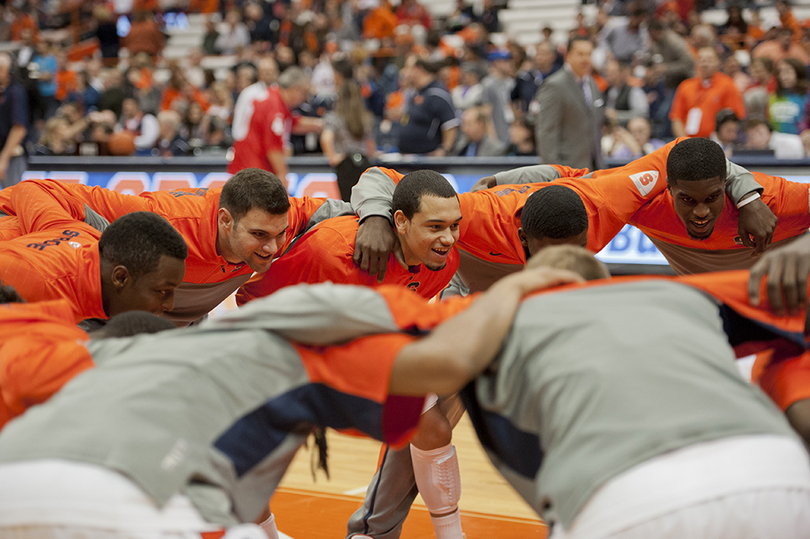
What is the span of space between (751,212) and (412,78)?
25.3 feet

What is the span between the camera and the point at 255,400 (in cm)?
194

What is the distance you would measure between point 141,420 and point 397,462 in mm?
1737

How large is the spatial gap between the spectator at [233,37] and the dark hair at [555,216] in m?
13.5

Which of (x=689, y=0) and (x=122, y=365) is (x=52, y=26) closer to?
(x=689, y=0)

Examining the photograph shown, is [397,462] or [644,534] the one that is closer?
[644,534]

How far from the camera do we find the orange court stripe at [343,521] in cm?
377

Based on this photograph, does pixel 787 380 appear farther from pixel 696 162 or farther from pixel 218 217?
pixel 218 217

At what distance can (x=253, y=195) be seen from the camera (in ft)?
11.9

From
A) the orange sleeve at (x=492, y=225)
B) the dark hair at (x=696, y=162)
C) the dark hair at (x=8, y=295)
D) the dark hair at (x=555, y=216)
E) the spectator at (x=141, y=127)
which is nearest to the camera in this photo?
the dark hair at (x=8, y=295)

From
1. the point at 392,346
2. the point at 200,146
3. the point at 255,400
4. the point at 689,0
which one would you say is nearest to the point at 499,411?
the point at 392,346

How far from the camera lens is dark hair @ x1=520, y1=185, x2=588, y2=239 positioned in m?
3.30

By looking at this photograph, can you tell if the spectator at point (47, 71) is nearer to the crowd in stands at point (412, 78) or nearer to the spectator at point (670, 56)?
→ the crowd in stands at point (412, 78)

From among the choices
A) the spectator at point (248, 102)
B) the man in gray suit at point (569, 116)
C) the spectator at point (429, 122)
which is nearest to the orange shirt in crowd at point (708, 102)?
the man in gray suit at point (569, 116)

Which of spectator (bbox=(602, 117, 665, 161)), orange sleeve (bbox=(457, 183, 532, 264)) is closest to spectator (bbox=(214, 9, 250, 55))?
spectator (bbox=(602, 117, 665, 161))
